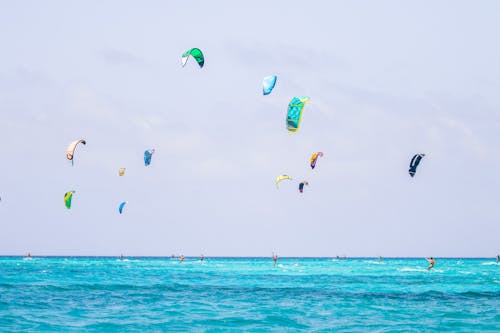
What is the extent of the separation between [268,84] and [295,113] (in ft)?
6.47

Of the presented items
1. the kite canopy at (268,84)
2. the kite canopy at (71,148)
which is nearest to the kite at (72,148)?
the kite canopy at (71,148)

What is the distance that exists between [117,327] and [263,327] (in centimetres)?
410

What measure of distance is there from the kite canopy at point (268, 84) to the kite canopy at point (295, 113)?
1175mm

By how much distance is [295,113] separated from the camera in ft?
97.4

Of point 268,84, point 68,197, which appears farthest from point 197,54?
point 68,197

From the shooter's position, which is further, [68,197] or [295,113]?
[68,197]

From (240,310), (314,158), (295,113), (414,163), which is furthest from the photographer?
(314,158)

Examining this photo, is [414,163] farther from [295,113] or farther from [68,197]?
[68,197]

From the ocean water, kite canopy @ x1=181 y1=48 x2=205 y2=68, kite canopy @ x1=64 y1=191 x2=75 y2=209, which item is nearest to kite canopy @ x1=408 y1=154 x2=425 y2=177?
the ocean water

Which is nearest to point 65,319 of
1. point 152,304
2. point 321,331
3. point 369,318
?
point 152,304

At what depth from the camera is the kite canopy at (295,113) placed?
29219mm

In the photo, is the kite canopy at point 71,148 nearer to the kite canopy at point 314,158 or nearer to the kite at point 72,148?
the kite at point 72,148

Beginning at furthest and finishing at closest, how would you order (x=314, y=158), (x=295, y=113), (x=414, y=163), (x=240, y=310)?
(x=314, y=158), (x=414, y=163), (x=295, y=113), (x=240, y=310)

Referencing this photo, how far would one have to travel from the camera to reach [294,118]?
29578mm
